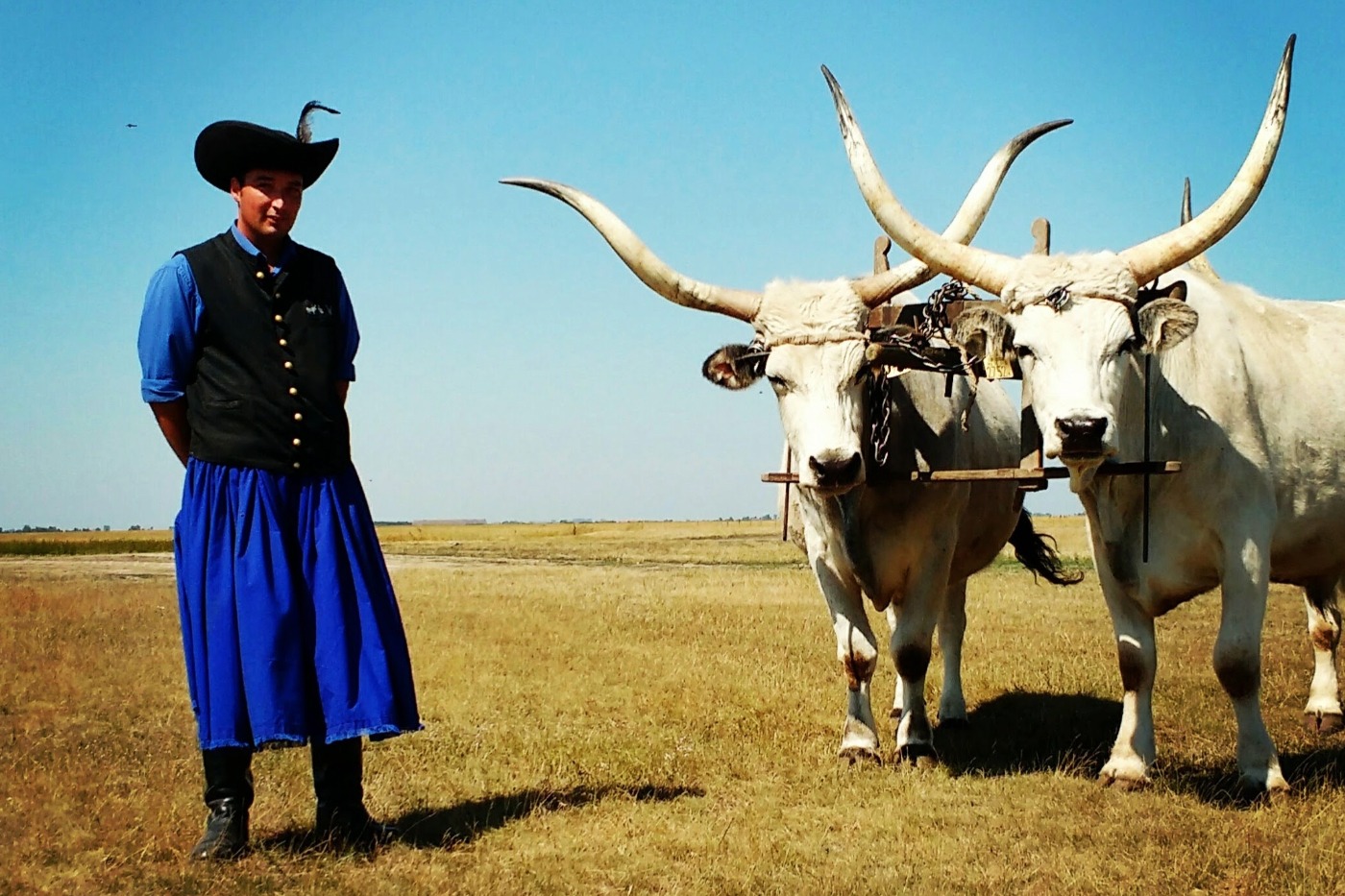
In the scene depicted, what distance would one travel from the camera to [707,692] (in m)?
9.36

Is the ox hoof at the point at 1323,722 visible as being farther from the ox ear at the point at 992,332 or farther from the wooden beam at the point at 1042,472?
the ox ear at the point at 992,332

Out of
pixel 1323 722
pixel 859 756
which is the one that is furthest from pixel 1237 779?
pixel 1323 722

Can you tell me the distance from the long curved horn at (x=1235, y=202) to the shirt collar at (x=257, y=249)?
406 cm

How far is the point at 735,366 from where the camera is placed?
7328mm

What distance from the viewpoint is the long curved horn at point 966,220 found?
24.0ft

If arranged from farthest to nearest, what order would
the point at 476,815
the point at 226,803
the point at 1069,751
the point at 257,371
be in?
the point at 1069,751, the point at 476,815, the point at 257,371, the point at 226,803

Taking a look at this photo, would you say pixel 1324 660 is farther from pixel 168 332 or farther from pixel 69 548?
pixel 69 548

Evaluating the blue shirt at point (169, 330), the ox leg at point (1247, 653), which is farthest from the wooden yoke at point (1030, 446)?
the blue shirt at point (169, 330)

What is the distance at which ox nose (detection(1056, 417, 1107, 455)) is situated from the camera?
224 inches

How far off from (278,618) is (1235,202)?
4937 millimetres

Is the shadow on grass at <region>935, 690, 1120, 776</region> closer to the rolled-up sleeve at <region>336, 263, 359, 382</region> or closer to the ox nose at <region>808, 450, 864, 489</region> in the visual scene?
the ox nose at <region>808, 450, 864, 489</region>

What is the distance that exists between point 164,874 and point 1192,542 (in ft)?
16.4

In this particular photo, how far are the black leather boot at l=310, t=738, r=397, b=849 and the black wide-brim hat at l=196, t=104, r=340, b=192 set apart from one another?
8.14ft

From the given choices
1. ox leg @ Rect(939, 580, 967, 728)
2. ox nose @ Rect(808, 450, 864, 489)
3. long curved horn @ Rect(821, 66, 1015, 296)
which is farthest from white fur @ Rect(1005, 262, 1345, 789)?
ox leg @ Rect(939, 580, 967, 728)
